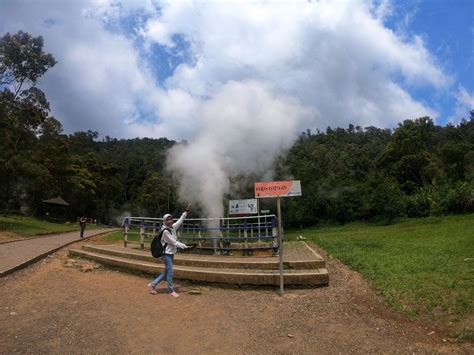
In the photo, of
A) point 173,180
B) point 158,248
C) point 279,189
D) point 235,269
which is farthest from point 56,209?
point 279,189

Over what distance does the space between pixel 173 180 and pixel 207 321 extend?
15234 mm

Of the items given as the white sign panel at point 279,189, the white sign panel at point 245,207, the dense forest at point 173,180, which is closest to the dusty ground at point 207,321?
the white sign panel at point 279,189

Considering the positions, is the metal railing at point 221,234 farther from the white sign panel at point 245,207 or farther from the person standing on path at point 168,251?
the person standing on path at point 168,251

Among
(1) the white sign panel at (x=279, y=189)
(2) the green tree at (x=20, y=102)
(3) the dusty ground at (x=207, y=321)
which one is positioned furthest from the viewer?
(2) the green tree at (x=20, y=102)

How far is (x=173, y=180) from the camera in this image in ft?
68.8

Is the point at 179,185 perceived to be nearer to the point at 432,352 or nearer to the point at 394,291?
the point at 394,291

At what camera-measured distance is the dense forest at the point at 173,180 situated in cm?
2609

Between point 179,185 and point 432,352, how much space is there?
16.1 metres

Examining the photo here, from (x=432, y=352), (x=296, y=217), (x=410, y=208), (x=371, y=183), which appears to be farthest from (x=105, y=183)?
(x=432, y=352)

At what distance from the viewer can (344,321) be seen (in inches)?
239

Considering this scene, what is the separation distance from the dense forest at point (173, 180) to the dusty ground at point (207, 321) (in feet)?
43.3

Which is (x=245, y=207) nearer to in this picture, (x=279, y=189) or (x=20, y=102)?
(x=279, y=189)

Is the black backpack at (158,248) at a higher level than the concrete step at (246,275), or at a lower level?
higher

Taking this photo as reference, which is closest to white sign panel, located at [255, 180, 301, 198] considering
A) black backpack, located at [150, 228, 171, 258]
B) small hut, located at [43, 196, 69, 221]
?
black backpack, located at [150, 228, 171, 258]
